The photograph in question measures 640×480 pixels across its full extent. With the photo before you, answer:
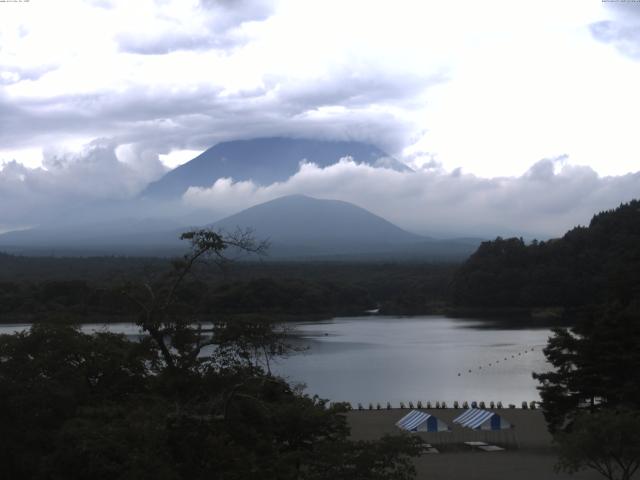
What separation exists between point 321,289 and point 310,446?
43.8m

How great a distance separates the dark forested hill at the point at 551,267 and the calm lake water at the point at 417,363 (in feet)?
31.8

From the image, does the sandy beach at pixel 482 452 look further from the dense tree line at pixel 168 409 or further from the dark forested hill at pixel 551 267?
the dark forested hill at pixel 551 267

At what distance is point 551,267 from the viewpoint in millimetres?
50375

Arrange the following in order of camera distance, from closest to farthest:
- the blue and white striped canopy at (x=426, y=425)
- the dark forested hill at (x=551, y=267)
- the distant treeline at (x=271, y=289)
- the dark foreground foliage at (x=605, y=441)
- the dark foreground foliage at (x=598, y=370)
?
the dark foreground foliage at (x=605, y=441), the dark foreground foliage at (x=598, y=370), the blue and white striped canopy at (x=426, y=425), the distant treeline at (x=271, y=289), the dark forested hill at (x=551, y=267)

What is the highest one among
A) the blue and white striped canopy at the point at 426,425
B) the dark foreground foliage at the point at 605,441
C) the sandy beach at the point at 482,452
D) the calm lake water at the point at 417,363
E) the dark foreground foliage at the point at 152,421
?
the dark foreground foliage at the point at 152,421

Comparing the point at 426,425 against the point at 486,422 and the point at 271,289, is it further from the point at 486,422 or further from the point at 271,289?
the point at 271,289

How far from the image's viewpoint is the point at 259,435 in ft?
22.6

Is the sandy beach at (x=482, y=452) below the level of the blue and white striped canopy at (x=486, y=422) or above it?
below

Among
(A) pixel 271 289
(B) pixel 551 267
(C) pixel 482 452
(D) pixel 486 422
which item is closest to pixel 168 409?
(C) pixel 482 452

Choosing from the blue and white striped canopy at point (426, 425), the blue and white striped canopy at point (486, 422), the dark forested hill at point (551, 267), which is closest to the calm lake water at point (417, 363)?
the blue and white striped canopy at point (426, 425)

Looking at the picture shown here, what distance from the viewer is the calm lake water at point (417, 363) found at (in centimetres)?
2162

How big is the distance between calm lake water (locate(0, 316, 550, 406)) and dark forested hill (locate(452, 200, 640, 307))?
9.70 meters

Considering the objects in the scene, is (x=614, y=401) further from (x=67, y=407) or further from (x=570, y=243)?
(x=570, y=243)

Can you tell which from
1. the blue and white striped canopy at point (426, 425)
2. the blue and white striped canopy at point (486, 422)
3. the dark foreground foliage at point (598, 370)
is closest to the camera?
the dark foreground foliage at point (598, 370)
